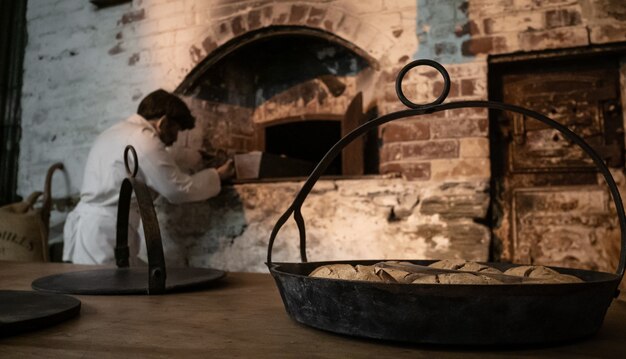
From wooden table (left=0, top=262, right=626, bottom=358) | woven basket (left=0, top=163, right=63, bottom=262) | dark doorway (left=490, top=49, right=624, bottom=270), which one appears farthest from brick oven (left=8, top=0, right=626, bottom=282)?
wooden table (left=0, top=262, right=626, bottom=358)

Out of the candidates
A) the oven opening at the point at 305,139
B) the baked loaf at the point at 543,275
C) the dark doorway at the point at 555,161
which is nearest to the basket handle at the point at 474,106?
the baked loaf at the point at 543,275

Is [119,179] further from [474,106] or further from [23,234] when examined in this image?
[474,106]

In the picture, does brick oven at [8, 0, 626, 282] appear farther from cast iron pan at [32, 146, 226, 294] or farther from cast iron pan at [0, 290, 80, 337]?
cast iron pan at [0, 290, 80, 337]

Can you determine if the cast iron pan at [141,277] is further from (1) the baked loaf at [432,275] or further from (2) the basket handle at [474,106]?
(1) the baked loaf at [432,275]

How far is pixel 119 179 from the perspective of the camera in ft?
8.54

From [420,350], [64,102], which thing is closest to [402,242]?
[420,350]

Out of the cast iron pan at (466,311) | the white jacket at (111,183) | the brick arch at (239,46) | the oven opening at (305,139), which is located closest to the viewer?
the cast iron pan at (466,311)

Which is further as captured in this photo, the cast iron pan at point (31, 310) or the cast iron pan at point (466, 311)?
the cast iron pan at point (31, 310)

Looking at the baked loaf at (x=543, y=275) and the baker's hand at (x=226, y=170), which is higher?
the baker's hand at (x=226, y=170)

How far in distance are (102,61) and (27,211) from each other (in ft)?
3.80

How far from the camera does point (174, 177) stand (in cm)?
265

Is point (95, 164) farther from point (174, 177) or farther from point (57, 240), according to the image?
point (57, 240)

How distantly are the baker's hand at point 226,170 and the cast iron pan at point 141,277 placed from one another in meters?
1.45

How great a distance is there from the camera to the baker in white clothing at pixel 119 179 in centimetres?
258
